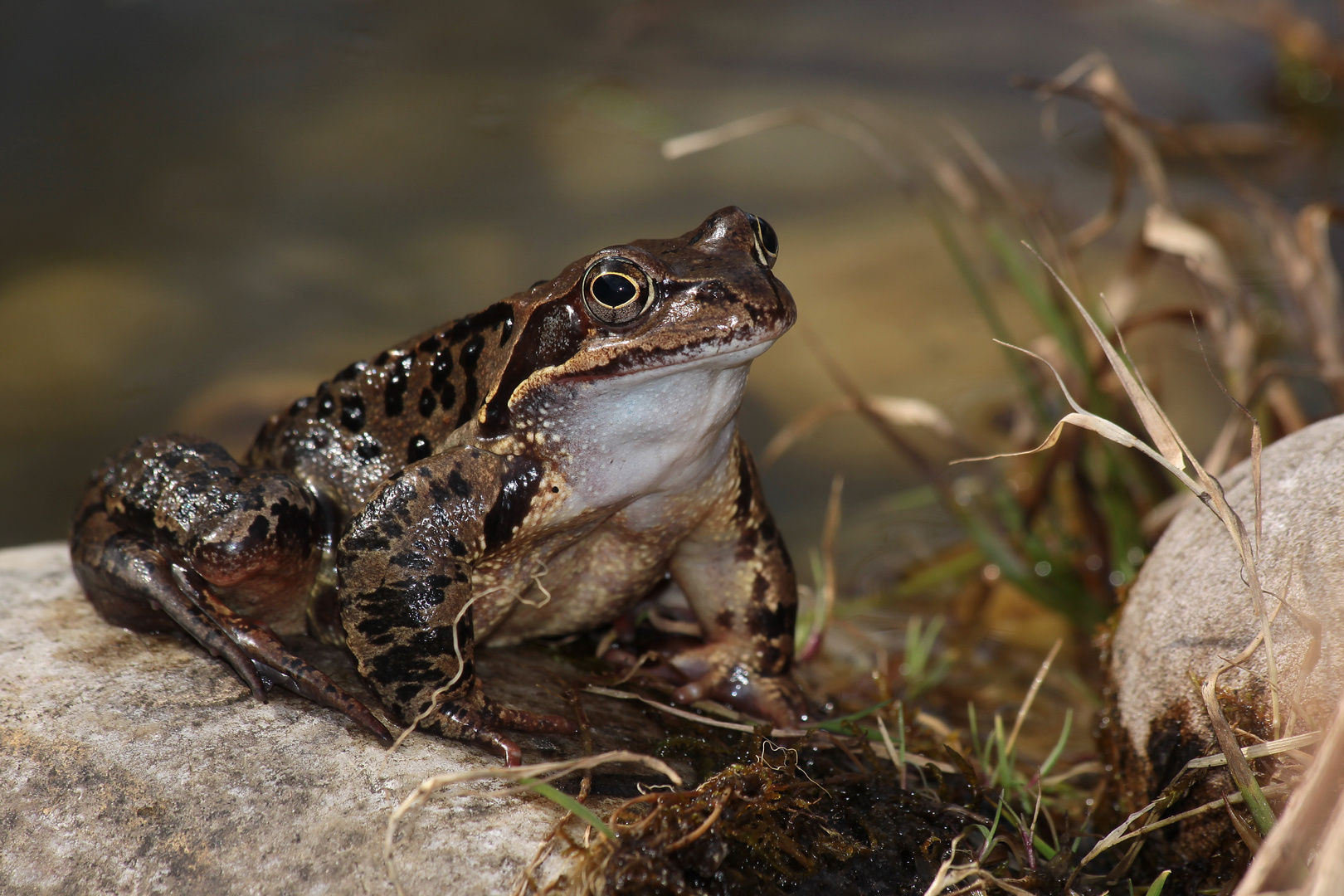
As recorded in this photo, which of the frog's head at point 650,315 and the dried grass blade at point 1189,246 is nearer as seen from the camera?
the frog's head at point 650,315

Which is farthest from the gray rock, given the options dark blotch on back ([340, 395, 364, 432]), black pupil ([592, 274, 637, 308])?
dark blotch on back ([340, 395, 364, 432])

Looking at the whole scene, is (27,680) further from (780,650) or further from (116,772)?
(780,650)

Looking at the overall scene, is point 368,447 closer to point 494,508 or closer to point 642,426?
point 494,508

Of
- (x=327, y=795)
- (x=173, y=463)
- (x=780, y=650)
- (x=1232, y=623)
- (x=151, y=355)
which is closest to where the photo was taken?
(x=327, y=795)

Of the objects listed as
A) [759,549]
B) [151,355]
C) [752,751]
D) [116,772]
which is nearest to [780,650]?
[759,549]

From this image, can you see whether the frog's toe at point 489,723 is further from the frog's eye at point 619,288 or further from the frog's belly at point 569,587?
the frog's eye at point 619,288

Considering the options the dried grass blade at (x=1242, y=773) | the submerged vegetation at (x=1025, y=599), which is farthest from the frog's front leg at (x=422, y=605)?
the dried grass blade at (x=1242, y=773)
